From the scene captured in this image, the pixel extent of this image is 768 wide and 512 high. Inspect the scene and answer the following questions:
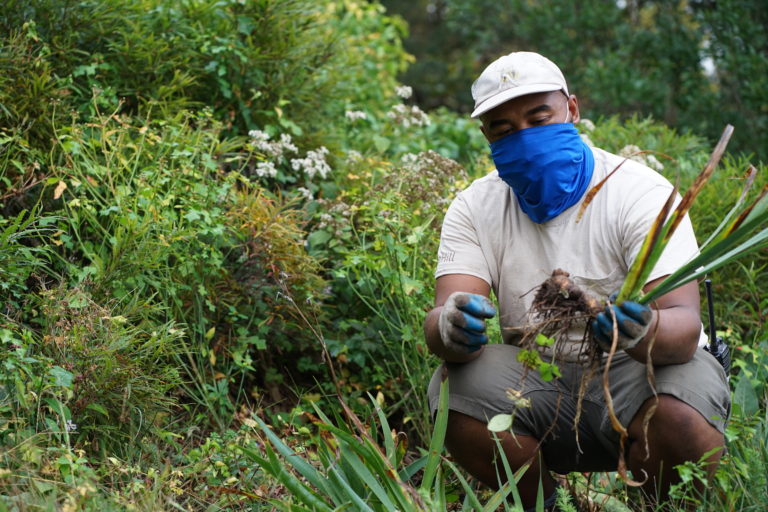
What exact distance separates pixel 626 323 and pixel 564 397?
23.0 inches

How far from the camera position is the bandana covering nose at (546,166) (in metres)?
2.68

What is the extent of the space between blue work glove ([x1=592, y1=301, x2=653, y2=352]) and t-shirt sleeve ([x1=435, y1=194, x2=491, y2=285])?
62 centimetres

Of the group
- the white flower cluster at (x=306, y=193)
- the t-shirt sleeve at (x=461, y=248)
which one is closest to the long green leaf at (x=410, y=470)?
Answer: the t-shirt sleeve at (x=461, y=248)

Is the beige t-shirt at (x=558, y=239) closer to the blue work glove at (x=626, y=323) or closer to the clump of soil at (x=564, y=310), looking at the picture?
the clump of soil at (x=564, y=310)

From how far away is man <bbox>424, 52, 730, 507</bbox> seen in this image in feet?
8.09

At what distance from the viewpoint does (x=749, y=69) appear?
712 cm

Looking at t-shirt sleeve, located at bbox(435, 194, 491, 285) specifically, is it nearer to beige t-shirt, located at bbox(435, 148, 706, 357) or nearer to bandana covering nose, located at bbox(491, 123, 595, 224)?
beige t-shirt, located at bbox(435, 148, 706, 357)

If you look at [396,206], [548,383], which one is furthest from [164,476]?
[396,206]

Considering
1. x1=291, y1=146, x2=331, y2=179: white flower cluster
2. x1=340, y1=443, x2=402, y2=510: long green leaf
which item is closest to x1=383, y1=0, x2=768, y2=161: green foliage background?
x1=291, y1=146, x2=331, y2=179: white flower cluster

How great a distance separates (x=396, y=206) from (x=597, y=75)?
5.39 m

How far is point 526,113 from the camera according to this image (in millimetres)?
2736

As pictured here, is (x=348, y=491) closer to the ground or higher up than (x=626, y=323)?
closer to the ground

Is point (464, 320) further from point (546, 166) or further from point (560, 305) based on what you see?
point (546, 166)

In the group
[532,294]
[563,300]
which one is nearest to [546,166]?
[532,294]
